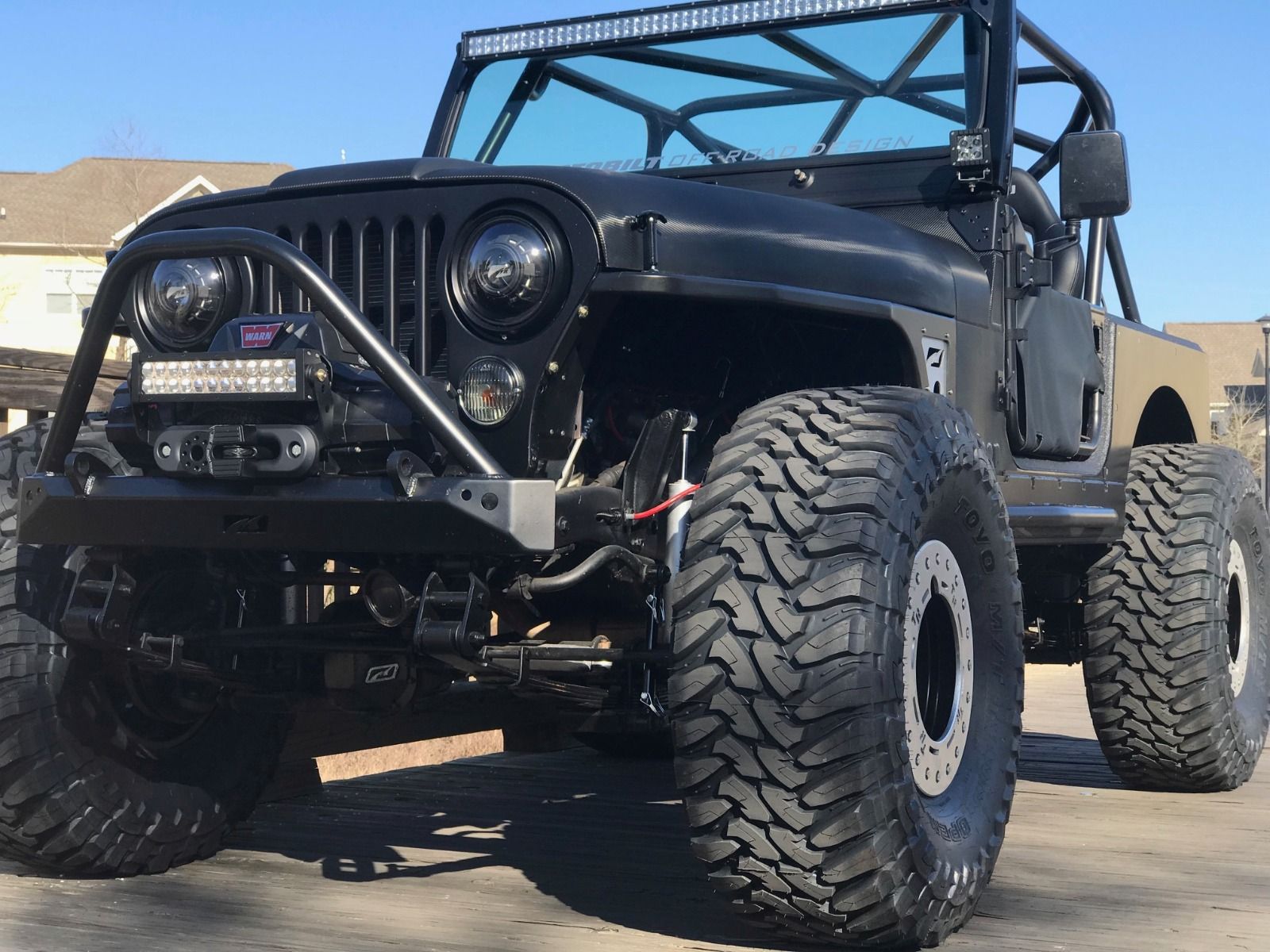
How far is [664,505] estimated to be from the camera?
11.7 ft

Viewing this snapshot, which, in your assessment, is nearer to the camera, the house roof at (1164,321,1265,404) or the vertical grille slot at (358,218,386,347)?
the vertical grille slot at (358,218,386,347)

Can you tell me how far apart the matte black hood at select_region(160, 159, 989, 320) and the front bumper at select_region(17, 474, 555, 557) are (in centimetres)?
57

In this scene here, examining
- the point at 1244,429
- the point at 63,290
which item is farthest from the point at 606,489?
the point at 1244,429

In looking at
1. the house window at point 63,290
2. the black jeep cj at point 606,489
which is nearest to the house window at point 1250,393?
the house window at point 63,290

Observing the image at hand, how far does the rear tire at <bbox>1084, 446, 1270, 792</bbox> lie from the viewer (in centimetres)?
577

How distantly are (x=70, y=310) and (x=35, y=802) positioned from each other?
130 ft

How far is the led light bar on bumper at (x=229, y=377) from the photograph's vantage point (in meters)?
3.38

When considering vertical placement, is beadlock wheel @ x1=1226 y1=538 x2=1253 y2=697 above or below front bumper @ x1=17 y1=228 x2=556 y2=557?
below

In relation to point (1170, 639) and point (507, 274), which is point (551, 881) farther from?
point (1170, 639)

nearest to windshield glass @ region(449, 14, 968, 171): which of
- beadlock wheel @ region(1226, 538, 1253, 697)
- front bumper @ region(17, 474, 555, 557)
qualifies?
front bumper @ region(17, 474, 555, 557)

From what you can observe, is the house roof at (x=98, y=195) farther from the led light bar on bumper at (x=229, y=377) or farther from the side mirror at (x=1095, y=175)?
the led light bar on bumper at (x=229, y=377)

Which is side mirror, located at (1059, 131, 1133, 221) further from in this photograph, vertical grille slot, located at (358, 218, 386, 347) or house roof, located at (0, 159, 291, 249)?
house roof, located at (0, 159, 291, 249)

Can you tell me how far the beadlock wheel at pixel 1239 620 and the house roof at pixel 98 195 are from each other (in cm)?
3702

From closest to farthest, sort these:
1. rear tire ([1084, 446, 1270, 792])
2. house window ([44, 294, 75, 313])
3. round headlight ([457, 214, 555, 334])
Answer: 1. round headlight ([457, 214, 555, 334])
2. rear tire ([1084, 446, 1270, 792])
3. house window ([44, 294, 75, 313])
